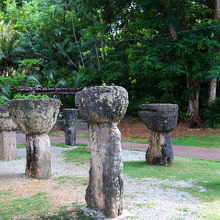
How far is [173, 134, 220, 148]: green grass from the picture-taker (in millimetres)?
14719

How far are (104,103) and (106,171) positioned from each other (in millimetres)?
993

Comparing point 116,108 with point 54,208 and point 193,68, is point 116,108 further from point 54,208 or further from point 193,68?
point 193,68

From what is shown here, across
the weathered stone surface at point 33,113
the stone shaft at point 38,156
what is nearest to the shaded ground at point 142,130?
the stone shaft at point 38,156

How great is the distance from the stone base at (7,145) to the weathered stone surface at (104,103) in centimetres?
595

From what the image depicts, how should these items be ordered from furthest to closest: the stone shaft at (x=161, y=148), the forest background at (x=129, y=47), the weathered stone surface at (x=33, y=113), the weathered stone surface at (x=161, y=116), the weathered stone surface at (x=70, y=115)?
the forest background at (x=129, y=47), the weathered stone surface at (x=70, y=115), the stone shaft at (x=161, y=148), the weathered stone surface at (x=161, y=116), the weathered stone surface at (x=33, y=113)

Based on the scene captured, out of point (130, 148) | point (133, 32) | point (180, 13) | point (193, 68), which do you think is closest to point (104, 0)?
point (133, 32)

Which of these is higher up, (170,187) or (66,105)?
(66,105)

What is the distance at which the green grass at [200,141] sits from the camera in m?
14.7

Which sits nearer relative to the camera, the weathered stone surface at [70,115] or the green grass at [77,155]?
the green grass at [77,155]

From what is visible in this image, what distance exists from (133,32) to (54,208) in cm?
1729

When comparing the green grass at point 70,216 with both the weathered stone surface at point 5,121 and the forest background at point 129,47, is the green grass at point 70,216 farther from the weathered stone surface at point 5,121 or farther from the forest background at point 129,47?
the forest background at point 129,47

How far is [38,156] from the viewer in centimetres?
778

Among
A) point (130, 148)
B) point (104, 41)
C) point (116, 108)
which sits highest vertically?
point (104, 41)

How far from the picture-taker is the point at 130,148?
13.8 m
